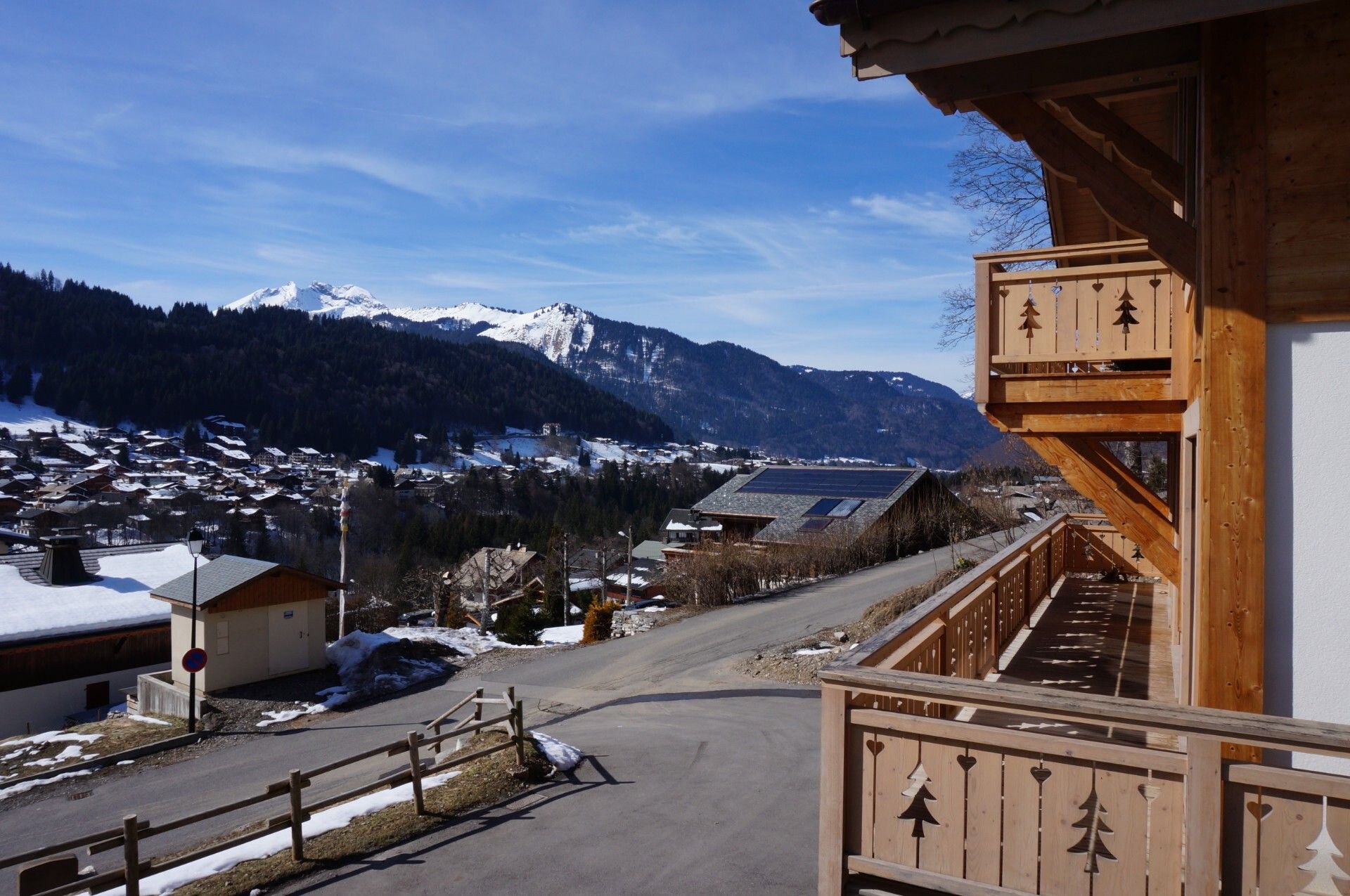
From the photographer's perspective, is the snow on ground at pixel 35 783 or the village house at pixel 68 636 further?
the village house at pixel 68 636

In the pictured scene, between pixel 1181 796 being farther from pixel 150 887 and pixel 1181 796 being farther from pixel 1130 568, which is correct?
pixel 1130 568

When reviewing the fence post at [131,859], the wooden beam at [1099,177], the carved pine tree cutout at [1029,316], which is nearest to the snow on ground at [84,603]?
the fence post at [131,859]

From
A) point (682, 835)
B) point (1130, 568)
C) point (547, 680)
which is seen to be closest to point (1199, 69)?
point (682, 835)

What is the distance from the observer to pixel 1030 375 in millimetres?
6832

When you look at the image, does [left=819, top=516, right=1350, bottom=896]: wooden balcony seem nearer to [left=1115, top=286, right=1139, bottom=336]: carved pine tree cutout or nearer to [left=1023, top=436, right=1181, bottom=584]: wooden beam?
[left=1115, top=286, right=1139, bottom=336]: carved pine tree cutout

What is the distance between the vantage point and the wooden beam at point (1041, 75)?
4.19 m

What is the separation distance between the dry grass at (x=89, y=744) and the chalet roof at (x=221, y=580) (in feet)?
10.3

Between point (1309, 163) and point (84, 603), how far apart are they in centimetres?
3294

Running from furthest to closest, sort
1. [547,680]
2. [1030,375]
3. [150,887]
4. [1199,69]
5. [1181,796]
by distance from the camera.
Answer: [547,680], [150,887], [1030,375], [1199,69], [1181,796]

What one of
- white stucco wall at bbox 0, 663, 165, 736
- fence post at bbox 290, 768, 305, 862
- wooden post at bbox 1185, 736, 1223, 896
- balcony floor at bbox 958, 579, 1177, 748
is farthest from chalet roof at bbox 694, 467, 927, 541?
wooden post at bbox 1185, 736, 1223, 896

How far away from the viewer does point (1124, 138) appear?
458cm

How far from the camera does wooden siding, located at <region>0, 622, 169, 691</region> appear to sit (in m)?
24.7

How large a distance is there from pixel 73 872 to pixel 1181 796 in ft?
26.9

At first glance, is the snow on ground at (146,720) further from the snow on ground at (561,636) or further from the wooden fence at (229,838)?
the wooden fence at (229,838)
